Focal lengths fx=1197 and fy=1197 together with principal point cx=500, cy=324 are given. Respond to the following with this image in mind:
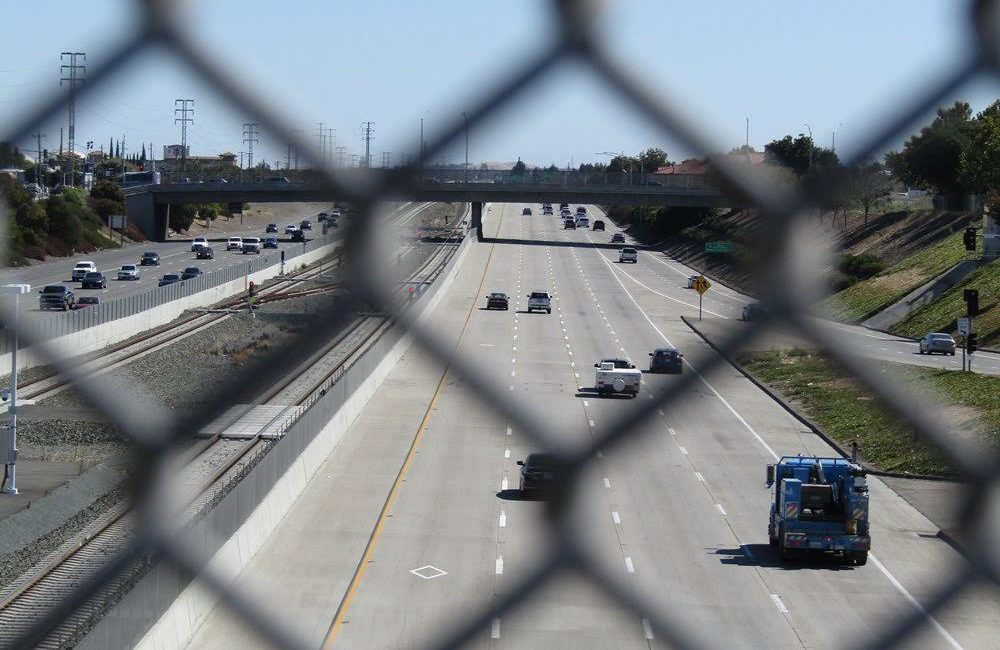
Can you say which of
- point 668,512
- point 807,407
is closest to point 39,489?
point 668,512

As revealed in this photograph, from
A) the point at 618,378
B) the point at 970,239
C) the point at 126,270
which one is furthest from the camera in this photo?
the point at 126,270

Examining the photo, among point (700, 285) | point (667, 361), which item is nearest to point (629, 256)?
point (667, 361)

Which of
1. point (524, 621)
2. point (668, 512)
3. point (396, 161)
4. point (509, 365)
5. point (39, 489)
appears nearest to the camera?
point (396, 161)

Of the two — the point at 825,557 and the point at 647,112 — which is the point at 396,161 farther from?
the point at 825,557

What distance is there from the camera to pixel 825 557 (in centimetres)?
970

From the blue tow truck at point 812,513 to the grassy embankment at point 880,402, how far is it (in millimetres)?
5650

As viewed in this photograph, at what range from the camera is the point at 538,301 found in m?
3.74

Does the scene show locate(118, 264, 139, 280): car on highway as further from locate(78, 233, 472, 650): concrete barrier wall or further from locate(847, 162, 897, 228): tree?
locate(847, 162, 897, 228): tree

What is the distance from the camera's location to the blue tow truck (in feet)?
27.3

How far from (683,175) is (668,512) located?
19.6 feet

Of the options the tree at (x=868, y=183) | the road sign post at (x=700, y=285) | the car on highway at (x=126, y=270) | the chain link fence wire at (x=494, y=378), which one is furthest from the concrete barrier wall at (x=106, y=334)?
the car on highway at (x=126, y=270)

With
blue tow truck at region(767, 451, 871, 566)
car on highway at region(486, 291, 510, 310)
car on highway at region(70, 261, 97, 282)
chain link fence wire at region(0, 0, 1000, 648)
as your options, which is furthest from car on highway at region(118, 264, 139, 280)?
blue tow truck at region(767, 451, 871, 566)

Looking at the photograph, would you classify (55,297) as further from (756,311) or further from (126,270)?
(126,270)

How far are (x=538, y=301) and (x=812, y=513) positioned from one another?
6.36 m
